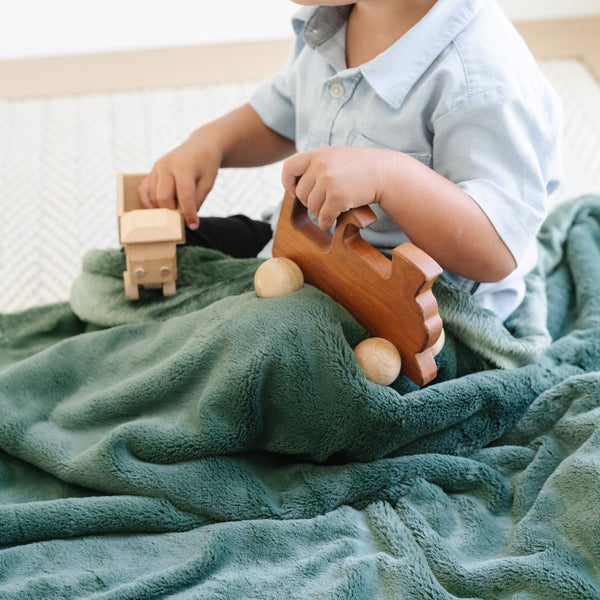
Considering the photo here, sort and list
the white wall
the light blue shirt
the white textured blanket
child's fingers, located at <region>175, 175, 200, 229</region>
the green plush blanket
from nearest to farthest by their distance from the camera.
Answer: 1. the green plush blanket
2. the light blue shirt
3. child's fingers, located at <region>175, 175, 200, 229</region>
4. the white textured blanket
5. the white wall

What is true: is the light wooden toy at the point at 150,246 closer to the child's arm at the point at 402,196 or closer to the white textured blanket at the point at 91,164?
the child's arm at the point at 402,196

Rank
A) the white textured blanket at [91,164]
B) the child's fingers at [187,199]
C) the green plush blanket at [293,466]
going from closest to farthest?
1. the green plush blanket at [293,466]
2. the child's fingers at [187,199]
3. the white textured blanket at [91,164]

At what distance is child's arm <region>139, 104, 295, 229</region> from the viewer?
0.80 m

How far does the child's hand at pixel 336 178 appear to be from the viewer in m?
0.58

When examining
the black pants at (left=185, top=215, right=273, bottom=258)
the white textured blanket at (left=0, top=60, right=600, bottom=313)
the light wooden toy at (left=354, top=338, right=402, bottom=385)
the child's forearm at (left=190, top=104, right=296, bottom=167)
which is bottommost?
the white textured blanket at (left=0, top=60, right=600, bottom=313)

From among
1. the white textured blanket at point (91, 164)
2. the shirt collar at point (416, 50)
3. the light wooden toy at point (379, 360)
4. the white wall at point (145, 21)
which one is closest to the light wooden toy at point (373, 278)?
the light wooden toy at point (379, 360)

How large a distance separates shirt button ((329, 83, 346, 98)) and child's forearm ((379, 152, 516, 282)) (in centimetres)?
13

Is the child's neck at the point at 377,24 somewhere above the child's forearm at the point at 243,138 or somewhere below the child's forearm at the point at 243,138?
above

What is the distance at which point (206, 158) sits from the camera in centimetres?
84

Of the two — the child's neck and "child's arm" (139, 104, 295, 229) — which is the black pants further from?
the child's neck

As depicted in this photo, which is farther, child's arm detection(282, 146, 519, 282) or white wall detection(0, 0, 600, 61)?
white wall detection(0, 0, 600, 61)

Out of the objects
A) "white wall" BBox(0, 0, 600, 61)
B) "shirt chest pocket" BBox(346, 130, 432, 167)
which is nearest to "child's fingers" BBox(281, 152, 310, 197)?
"shirt chest pocket" BBox(346, 130, 432, 167)

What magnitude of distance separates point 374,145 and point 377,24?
0.37ft

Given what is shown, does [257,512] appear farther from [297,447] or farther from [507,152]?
[507,152]
